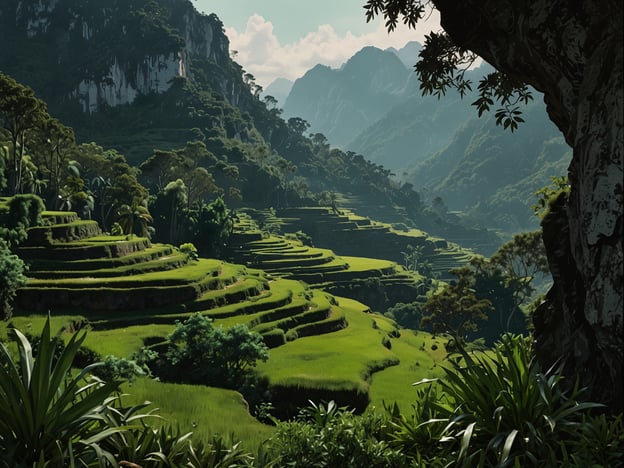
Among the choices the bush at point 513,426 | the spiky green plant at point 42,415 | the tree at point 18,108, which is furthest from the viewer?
the tree at point 18,108

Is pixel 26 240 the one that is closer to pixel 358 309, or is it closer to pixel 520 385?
pixel 358 309

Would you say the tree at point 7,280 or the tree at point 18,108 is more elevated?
the tree at point 18,108

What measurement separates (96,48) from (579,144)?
17504 centimetres

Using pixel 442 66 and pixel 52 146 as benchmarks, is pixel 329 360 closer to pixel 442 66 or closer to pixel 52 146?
pixel 442 66

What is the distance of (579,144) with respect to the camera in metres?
7.63

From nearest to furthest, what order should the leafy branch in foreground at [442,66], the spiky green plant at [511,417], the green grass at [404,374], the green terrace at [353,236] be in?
the spiky green plant at [511,417] < the leafy branch in foreground at [442,66] < the green grass at [404,374] < the green terrace at [353,236]

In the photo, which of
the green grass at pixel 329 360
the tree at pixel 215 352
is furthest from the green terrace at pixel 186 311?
the tree at pixel 215 352

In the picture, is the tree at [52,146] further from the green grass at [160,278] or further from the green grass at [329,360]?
the green grass at [329,360]

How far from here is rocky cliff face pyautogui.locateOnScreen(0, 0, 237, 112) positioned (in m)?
139

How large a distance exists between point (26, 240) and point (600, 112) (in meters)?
42.2

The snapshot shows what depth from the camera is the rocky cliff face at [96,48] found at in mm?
138750

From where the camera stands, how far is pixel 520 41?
8.90 metres

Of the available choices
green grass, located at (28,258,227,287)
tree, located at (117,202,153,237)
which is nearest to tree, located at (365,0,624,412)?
green grass, located at (28,258,227,287)

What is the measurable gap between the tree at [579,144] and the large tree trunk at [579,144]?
0.05ft
